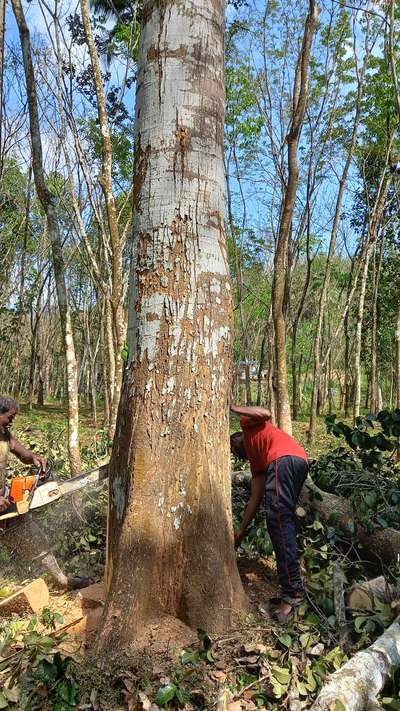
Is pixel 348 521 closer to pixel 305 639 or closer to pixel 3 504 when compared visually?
pixel 305 639

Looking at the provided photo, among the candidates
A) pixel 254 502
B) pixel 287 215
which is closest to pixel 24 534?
pixel 254 502

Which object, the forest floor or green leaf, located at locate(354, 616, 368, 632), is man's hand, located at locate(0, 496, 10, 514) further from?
green leaf, located at locate(354, 616, 368, 632)

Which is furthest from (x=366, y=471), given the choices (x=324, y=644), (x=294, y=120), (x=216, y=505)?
(x=294, y=120)

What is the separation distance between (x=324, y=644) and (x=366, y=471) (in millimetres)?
2097

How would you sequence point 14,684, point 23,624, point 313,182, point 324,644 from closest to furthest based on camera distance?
point 14,684 < point 324,644 < point 23,624 < point 313,182

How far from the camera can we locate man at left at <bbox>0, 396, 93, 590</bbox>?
3.93 meters

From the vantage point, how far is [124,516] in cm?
279

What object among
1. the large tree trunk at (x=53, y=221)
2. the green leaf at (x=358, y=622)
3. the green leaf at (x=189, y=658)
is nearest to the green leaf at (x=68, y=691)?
the green leaf at (x=189, y=658)

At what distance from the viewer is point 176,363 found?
9.22 ft

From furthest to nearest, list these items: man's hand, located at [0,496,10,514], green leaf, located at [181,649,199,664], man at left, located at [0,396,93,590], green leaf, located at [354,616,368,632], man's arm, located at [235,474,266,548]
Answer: man's hand, located at [0,496,10,514], man at left, located at [0,396,93,590], man's arm, located at [235,474,266,548], green leaf, located at [354,616,368,632], green leaf, located at [181,649,199,664]

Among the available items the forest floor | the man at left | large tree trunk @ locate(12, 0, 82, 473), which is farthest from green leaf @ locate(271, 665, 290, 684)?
large tree trunk @ locate(12, 0, 82, 473)

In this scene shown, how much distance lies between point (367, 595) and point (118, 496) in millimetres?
1705

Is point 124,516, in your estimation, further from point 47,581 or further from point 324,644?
point 47,581

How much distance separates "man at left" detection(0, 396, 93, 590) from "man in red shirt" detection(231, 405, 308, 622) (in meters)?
1.31
